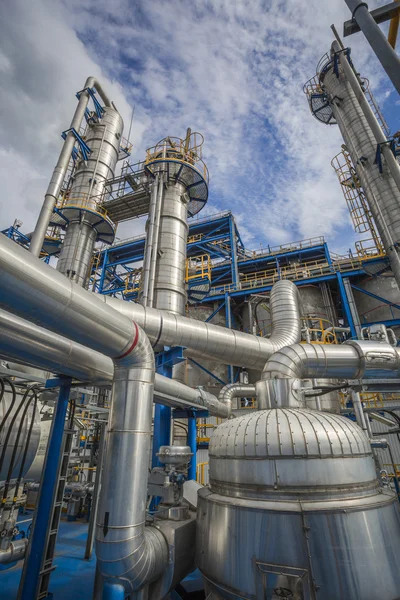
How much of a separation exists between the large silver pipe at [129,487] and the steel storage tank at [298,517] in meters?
1.10

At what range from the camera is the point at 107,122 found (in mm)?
18203

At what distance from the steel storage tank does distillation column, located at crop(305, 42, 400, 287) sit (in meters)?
11.3

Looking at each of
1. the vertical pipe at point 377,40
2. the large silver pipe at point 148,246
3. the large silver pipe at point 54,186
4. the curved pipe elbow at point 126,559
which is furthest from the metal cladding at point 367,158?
the curved pipe elbow at point 126,559

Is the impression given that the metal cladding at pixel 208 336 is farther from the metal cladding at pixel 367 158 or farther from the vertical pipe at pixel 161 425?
the metal cladding at pixel 367 158

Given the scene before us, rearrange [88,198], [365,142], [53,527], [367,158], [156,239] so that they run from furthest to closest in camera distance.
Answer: [365,142] → [367,158] → [88,198] → [156,239] → [53,527]

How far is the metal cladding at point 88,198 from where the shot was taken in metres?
14.4

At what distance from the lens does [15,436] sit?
495 cm

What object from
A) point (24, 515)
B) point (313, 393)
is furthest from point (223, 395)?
point (24, 515)

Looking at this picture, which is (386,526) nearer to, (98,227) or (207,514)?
(207,514)

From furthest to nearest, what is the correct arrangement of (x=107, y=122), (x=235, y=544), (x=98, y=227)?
(x=107, y=122), (x=98, y=227), (x=235, y=544)

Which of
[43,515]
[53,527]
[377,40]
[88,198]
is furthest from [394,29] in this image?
[88,198]

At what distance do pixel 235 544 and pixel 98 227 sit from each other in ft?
49.0

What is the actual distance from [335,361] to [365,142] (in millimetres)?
14408

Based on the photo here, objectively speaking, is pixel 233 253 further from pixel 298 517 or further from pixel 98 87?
pixel 298 517
